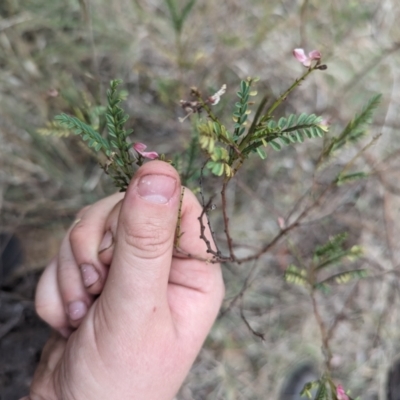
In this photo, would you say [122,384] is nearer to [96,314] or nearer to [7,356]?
[96,314]

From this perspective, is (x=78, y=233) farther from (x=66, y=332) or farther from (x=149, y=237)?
(x=149, y=237)

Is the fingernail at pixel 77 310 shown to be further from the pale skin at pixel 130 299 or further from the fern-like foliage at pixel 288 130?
the fern-like foliage at pixel 288 130

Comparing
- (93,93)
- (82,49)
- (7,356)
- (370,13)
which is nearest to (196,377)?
(7,356)

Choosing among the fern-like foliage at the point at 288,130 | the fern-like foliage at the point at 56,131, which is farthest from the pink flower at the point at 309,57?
the fern-like foliage at the point at 56,131

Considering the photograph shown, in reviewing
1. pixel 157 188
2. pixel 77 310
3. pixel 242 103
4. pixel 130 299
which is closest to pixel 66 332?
pixel 77 310

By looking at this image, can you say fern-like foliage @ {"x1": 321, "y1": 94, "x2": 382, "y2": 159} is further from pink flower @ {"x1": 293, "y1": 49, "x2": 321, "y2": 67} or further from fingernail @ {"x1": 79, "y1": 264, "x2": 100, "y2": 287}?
fingernail @ {"x1": 79, "y1": 264, "x2": 100, "y2": 287}

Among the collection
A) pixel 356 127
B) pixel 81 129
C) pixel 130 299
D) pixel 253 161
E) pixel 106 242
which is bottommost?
pixel 130 299

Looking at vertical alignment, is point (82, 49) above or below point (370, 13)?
below
